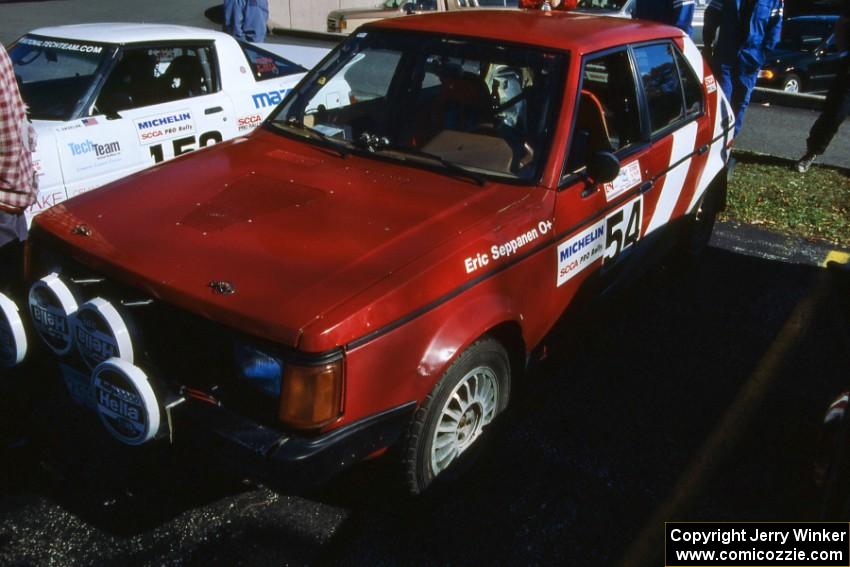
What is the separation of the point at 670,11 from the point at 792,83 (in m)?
Answer: 4.58

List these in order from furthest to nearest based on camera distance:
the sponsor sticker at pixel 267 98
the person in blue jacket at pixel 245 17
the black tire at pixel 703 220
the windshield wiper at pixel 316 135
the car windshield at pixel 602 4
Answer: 1. the car windshield at pixel 602 4
2. the person in blue jacket at pixel 245 17
3. the sponsor sticker at pixel 267 98
4. the black tire at pixel 703 220
5. the windshield wiper at pixel 316 135

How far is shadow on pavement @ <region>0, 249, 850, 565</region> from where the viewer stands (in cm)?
264

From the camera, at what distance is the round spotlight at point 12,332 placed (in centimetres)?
263

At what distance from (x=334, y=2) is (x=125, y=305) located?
18.4 m

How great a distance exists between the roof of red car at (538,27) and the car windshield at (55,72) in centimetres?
221

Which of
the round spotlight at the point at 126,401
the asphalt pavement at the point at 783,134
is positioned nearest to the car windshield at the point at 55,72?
the round spotlight at the point at 126,401

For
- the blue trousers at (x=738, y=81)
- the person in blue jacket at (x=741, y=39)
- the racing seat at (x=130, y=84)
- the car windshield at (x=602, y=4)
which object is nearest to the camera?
the racing seat at (x=130, y=84)

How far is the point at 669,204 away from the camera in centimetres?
405

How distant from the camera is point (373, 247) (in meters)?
2.53

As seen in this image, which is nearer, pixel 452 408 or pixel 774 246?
pixel 452 408

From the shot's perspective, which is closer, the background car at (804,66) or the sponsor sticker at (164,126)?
the sponsor sticker at (164,126)

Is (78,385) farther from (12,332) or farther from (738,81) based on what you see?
(738,81)

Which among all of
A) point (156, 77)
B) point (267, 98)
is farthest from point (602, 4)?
point (156, 77)

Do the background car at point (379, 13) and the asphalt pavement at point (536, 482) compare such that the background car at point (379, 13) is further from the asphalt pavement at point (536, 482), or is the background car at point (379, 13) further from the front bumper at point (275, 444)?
the front bumper at point (275, 444)
